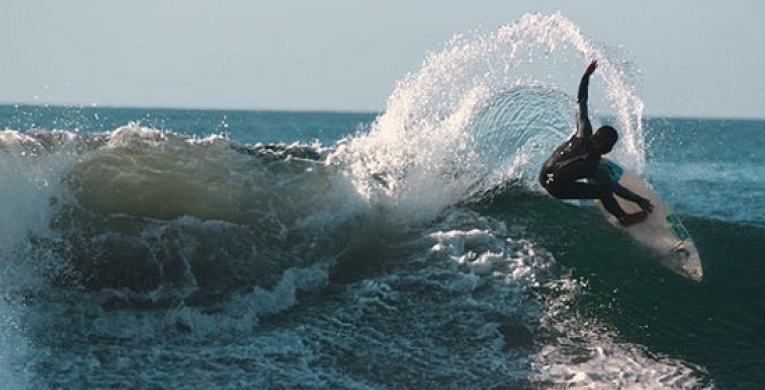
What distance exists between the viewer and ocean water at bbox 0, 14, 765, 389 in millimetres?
9375

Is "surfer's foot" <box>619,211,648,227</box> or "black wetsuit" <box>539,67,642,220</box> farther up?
"black wetsuit" <box>539,67,642,220</box>

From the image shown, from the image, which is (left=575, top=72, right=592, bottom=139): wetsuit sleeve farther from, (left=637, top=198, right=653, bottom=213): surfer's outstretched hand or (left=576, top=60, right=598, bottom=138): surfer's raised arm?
(left=637, top=198, right=653, bottom=213): surfer's outstretched hand

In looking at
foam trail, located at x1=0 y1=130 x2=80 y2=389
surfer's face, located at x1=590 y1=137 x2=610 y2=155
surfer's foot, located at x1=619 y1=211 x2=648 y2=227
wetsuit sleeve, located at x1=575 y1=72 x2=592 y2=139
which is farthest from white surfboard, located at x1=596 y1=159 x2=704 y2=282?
foam trail, located at x1=0 y1=130 x2=80 y2=389

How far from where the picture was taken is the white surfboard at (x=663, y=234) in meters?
11.5

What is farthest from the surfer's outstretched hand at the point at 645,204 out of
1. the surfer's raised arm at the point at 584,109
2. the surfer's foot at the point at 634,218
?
the surfer's raised arm at the point at 584,109

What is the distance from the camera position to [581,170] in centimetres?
1095

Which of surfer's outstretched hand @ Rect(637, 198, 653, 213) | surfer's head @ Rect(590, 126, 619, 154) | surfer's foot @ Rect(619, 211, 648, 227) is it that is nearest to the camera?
surfer's head @ Rect(590, 126, 619, 154)

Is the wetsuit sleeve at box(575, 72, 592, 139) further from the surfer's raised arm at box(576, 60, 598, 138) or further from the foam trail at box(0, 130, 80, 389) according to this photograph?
the foam trail at box(0, 130, 80, 389)

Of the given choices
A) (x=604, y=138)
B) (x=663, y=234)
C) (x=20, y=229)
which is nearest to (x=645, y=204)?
(x=663, y=234)

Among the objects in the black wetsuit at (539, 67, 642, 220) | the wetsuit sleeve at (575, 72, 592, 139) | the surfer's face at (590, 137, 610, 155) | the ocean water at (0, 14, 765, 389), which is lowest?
the ocean water at (0, 14, 765, 389)

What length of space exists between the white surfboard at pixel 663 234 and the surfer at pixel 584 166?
175 millimetres

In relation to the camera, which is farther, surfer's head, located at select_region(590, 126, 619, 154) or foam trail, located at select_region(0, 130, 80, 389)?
→ surfer's head, located at select_region(590, 126, 619, 154)

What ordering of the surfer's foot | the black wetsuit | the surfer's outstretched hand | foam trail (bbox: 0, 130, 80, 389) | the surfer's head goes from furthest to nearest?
the surfer's foot, the surfer's outstretched hand, the black wetsuit, the surfer's head, foam trail (bbox: 0, 130, 80, 389)

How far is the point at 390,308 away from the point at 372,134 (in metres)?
4.44
